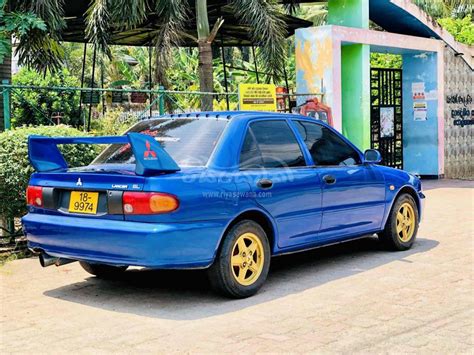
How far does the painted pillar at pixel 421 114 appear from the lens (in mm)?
17938

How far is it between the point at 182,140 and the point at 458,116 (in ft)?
46.8

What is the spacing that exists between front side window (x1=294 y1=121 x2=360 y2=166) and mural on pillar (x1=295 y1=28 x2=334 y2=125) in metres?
6.69

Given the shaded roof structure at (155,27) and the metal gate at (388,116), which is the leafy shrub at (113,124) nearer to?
the shaded roof structure at (155,27)

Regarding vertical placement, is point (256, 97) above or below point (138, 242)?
above

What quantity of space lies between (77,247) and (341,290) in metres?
2.40

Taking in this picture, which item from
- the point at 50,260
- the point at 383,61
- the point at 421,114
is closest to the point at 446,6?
the point at 383,61

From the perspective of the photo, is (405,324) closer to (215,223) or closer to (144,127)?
(215,223)

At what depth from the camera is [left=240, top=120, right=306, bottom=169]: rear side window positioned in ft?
20.8

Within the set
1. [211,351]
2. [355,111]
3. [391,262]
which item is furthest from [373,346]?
[355,111]

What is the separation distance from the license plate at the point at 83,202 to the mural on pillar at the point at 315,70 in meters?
8.79

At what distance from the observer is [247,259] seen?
6.05 meters

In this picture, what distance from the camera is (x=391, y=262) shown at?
754 cm

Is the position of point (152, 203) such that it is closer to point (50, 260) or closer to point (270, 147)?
point (50, 260)

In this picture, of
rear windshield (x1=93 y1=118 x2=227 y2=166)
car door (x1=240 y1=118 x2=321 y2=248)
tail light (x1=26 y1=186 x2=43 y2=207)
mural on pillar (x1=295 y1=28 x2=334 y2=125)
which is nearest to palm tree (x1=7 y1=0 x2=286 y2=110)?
mural on pillar (x1=295 y1=28 x2=334 y2=125)
